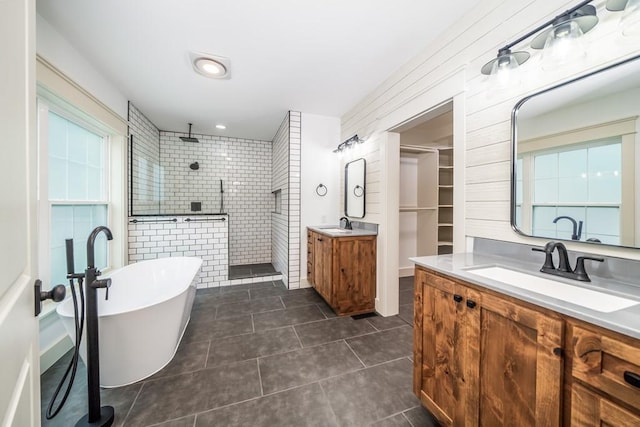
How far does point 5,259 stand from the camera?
0.50 m

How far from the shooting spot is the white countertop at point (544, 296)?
691 millimetres

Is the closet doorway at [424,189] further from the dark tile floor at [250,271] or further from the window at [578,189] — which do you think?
the window at [578,189]

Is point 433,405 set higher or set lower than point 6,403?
lower

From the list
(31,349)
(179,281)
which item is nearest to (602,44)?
(31,349)

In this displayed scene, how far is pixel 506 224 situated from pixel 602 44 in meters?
0.91

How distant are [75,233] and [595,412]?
11.9 feet

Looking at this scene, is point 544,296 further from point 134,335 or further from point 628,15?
point 134,335

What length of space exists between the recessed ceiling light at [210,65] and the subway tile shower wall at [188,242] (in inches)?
78.5

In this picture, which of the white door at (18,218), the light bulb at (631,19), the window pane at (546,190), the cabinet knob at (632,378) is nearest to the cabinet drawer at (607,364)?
the cabinet knob at (632,378)

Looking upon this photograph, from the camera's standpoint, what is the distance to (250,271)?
14.2 feet

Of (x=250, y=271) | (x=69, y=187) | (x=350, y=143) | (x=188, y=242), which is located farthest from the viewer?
(x=250, y=271)

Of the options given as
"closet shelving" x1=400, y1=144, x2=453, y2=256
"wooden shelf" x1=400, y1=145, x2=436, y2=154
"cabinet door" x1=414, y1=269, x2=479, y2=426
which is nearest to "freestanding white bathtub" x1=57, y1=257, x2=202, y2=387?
"cabinet door" x1=414, y1=269, x2=479, y2=426

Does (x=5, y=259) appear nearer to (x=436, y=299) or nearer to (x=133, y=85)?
(x=436, y=299)

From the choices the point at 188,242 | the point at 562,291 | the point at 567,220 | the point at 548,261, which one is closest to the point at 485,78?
the point at 567,220
